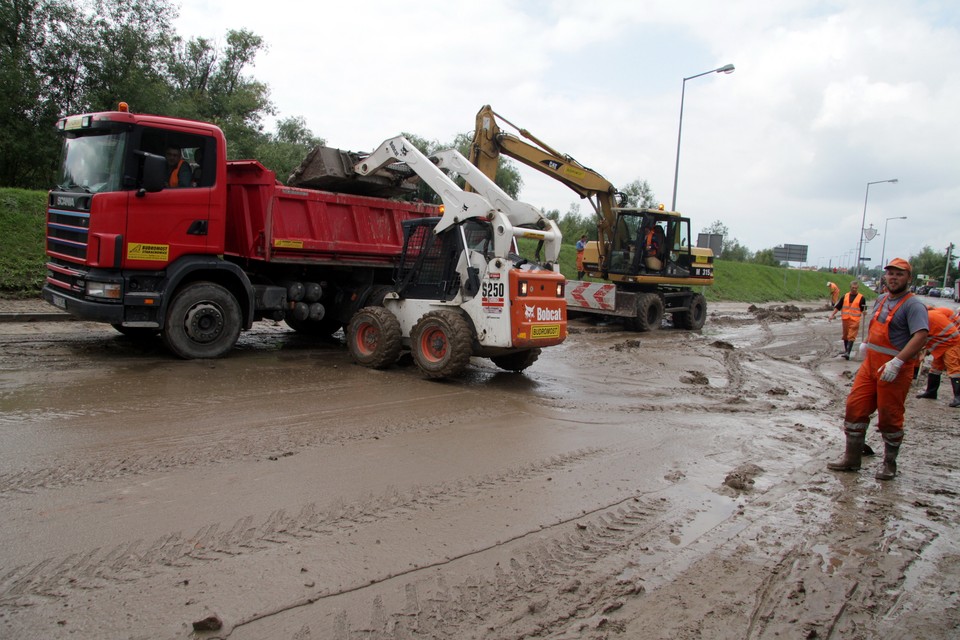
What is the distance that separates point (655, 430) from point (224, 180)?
623cm

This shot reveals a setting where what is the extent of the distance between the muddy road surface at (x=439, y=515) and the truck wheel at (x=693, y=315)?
32.6 ft

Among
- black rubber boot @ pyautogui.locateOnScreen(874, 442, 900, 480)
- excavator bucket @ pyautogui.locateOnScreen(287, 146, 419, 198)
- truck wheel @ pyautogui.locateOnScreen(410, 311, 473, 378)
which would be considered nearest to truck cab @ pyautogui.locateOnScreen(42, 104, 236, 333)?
excavator bucket @ pyautogui.locateOnScreen(287, 146, 419, 198)

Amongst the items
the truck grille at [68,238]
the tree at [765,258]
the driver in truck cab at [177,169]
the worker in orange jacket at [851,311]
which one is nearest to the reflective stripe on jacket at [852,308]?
the worker in orange jacket at [851,311]

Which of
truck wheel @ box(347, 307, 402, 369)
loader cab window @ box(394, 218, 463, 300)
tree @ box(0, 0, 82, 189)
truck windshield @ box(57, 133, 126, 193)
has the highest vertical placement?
tree @ box(0, 0, 82, 189)

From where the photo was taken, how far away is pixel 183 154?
331 inches

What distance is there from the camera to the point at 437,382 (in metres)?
8.29

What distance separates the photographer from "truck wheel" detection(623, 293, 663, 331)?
15938 millimetres

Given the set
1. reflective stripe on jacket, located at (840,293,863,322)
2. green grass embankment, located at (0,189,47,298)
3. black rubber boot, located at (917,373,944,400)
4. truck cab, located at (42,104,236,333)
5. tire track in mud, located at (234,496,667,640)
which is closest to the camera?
tire track in mud, located at (234,496,667,640)

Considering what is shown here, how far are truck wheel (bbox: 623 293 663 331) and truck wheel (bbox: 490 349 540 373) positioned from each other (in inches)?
292

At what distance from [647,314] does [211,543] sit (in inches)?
544

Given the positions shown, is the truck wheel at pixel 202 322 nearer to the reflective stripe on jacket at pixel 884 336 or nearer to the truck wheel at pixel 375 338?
the truck wheel at pixel 375 338

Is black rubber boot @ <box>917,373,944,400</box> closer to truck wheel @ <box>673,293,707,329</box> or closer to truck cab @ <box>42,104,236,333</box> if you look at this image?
truck wheel @ <box>673,293,707,329</box>

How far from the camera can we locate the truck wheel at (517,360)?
9000 mm

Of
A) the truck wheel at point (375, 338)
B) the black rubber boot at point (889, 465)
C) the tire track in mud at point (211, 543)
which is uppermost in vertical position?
the truck wheel at point (375, 338)
